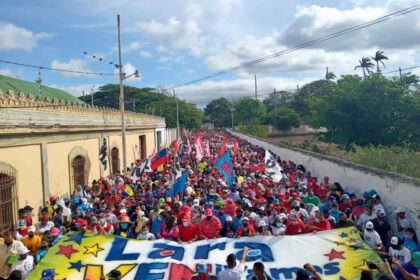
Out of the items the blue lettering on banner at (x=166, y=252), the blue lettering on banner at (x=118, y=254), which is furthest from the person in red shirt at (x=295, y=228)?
the blue lettering on banner at (x=118, y=254)

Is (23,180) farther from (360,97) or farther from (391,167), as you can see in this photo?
(360,97)

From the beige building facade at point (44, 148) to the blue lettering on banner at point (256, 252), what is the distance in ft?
22.7

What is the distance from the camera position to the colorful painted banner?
5.55m

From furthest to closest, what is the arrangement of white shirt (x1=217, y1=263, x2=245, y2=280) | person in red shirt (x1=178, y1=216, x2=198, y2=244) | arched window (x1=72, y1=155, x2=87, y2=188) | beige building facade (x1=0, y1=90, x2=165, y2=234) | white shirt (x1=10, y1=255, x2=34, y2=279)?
arched window (x1=72, y1=155, x2=87, y2=188), beige building facade (x1=0, y1=90, x2=165, y2=234), person in red shirt (x1=178, y1=216, x2=198, y2=244), white shirt (x1=10, y1=255, x2=34, y2=279), white shirt (x1=217, y1=263, x2=245, y2=280)

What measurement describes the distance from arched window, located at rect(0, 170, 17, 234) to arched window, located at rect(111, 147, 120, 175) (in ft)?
30.5

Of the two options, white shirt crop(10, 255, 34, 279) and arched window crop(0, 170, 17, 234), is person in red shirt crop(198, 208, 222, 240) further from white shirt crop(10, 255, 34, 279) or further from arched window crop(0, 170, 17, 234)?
arched window crop(0, 170, 17, 234)

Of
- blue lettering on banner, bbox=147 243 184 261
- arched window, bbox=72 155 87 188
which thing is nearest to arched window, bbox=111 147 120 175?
arched window, bbox=72 155 87 188

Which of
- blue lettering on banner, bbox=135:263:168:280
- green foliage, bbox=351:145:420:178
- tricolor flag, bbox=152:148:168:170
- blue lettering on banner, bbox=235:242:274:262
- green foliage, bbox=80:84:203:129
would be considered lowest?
blue lettering on banner, bbox=135:263:168:280

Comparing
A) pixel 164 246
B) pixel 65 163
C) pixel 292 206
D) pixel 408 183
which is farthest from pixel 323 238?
pixel 65 163

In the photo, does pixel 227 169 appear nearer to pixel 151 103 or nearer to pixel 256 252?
pixel 256 252

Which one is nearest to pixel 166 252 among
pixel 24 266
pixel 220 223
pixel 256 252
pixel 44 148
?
pixel 220 223

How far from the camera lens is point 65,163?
13391 millimetres

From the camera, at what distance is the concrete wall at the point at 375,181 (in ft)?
26.7

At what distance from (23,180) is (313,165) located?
1238cm
